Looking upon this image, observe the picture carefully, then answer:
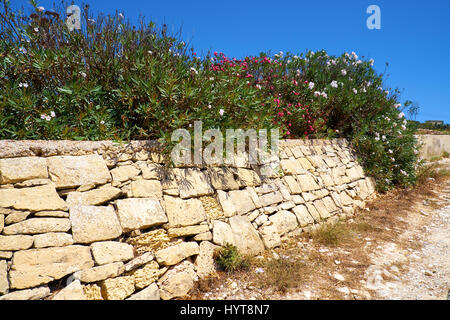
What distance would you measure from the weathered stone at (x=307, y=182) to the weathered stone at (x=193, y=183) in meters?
2.18

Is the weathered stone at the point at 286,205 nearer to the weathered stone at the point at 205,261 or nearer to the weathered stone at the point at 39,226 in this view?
the weathered stone at the point at 205,261

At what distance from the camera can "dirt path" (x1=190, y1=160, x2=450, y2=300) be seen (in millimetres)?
3229

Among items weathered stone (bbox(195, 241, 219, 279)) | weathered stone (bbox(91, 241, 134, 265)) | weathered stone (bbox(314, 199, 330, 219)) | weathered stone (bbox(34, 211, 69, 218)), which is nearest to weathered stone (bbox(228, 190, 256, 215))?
weathered stone (bbox(195, 241, 219, 279))

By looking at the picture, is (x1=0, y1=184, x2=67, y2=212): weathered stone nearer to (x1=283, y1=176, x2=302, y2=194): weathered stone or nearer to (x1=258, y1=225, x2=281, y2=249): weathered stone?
(x1=258, y1=225, x2=281, y2=249): weathered stone

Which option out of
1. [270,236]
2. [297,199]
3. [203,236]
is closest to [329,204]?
[297,199]

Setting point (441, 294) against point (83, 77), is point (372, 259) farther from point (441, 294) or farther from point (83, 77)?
point (83, 77)

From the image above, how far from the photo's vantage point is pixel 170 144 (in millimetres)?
3650

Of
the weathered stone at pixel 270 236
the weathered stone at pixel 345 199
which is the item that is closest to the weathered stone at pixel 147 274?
the weathered stone at pixel 270 236

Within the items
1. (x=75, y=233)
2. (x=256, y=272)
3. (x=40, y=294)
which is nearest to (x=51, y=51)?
(x=75, y=233)

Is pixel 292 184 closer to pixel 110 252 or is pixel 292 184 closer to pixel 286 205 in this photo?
pixel 286 205

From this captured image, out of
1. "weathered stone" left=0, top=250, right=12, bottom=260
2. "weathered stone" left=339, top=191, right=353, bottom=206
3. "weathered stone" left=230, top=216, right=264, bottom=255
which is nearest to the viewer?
"weathered stone" left=0, top=250, right=12, bottom=260

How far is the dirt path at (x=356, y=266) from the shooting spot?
3.23m

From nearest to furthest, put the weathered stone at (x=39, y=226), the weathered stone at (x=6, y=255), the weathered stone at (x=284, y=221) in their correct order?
the weathered stone at (x=6, y=255)
the weathered stone at (x=39, y=226)
the weathered stone at (x=284, y=221)

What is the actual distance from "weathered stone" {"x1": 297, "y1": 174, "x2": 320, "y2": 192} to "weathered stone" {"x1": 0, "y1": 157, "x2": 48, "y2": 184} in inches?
162
